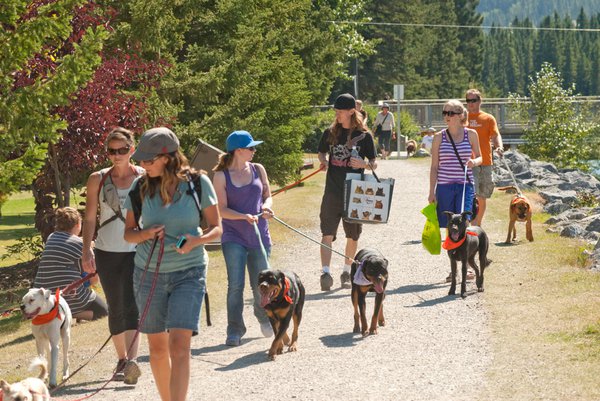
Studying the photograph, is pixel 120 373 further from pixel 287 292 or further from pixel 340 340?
pixel 340 340

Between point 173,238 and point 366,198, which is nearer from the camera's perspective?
point 173,238

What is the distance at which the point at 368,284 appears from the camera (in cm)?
1005

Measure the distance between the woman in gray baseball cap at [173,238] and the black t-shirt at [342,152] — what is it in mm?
5491

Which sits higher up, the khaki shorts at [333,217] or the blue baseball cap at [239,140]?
the blue baseball cap at [239,140]

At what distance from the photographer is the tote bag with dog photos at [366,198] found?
476 inches

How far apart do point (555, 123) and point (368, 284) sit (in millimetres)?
30321

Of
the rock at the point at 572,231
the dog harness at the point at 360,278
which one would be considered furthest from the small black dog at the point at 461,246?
the rock at the point at 572,231

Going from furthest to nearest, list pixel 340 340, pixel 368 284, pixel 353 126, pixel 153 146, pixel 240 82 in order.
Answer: pixel 240 82
pixel 353 126
pixel 368 284
pixel 340 340
pixel 153 146

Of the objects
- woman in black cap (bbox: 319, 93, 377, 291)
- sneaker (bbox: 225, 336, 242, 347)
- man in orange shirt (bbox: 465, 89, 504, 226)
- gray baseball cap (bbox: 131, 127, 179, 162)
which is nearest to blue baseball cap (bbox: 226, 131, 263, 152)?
sneaker (bbox: 225, 336, 242, 347)

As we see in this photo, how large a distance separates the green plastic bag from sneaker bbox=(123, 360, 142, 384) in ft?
14.7

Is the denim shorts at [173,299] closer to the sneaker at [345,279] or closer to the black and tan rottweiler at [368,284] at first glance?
the black and tan rottweiler at [368,284]

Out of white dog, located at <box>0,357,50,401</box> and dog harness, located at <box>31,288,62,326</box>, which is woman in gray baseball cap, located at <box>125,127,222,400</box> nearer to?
white dog, located at <box>0,357,50,401</box>

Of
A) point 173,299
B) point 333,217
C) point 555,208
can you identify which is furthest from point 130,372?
point 555,208

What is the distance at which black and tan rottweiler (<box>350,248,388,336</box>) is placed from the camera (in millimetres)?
9930
